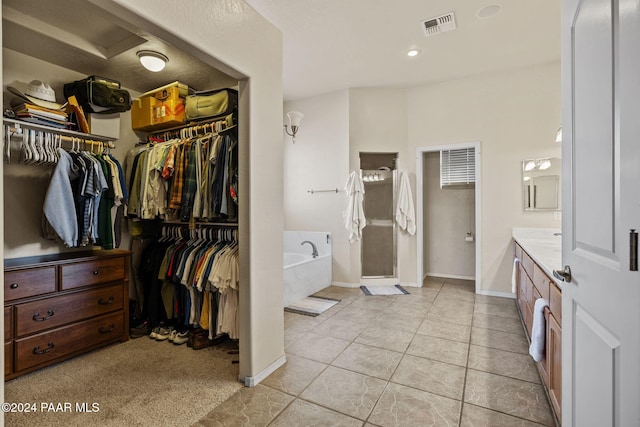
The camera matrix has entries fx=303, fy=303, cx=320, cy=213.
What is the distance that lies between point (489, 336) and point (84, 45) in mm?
4233

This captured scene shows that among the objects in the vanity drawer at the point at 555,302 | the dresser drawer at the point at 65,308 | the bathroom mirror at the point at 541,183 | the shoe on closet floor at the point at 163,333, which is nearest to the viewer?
the vanity drawer at the point at 555,302

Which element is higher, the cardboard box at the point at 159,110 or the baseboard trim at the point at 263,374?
the cardboard box at the point at 159,110

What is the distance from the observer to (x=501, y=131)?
3984mm

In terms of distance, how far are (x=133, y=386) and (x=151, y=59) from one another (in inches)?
97.1

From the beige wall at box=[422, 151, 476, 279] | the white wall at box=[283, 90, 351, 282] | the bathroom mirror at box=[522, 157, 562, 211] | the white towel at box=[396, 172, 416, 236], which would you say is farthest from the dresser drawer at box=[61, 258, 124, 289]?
the bathroom mirror at box=[522, 157, 562, 211]

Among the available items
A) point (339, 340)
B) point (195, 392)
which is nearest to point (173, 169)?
point (195, 392)

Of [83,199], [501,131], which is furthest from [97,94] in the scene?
[501,131]

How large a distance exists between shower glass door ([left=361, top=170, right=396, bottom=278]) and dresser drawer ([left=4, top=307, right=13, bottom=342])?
375 cm

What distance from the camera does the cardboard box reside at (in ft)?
9.18

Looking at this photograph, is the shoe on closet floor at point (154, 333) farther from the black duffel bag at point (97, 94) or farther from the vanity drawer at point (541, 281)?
the vanity drawer at point (541, 281)

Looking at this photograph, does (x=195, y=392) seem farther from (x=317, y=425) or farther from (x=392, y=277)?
(x=392, y=277)

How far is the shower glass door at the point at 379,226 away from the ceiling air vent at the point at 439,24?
1982 mm

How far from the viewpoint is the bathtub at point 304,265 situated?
12.3 ft

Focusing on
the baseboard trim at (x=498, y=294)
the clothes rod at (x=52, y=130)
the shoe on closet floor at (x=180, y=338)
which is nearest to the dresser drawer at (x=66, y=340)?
the shoe on closet floor at (x=180, y=338)
